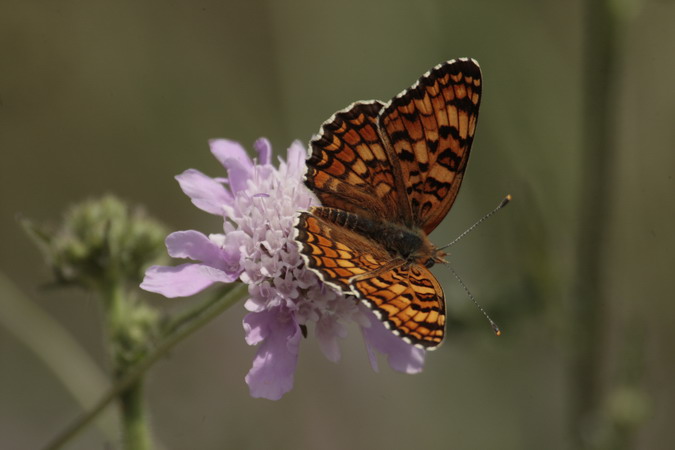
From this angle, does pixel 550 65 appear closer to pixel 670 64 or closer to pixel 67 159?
pixel 670 64

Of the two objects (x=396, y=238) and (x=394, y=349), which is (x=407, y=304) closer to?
(x=394, y=349)

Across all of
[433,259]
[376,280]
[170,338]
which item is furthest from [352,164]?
[170,338]

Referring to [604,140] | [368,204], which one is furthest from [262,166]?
[604,140]

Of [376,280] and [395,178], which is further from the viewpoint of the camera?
[395,178]

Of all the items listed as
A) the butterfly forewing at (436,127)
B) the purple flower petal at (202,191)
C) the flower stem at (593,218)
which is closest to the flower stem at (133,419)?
the purple flower petal at (202,191)

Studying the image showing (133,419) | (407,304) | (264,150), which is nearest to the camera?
(407,304)

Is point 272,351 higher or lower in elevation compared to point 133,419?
higher

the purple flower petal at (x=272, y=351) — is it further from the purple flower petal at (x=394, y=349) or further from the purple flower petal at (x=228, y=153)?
the purple flower petal at (x=228, y=153)

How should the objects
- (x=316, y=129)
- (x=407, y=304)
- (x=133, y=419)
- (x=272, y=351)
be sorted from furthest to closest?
(x=316, y=129) < (x=133, y=419) < (x=272, y=351) < (x=407, y=304)
